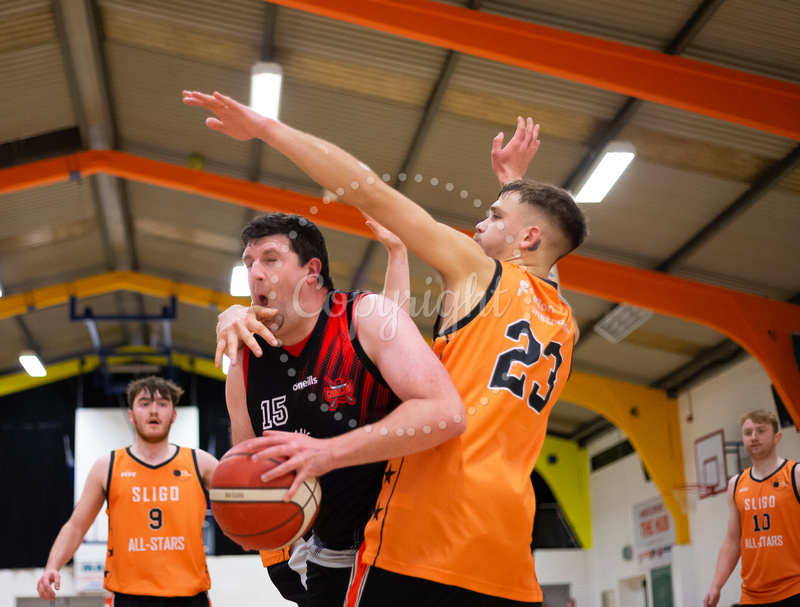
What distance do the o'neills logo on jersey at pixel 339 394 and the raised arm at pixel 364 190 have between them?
46cm

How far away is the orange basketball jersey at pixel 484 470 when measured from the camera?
229 cm

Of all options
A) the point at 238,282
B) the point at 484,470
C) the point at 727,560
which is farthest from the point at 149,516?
the point at 238,282

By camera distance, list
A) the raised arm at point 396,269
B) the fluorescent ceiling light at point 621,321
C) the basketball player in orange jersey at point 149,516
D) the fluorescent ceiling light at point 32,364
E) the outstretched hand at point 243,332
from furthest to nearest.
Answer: the fluorescent ceiling light at point 32,364 < the fluorescent ceiling light at point 621,321 < the basketball player in orange jersey at point 149,516 < the raised arm at point 396,269 < the outstretched hand at point 243,332

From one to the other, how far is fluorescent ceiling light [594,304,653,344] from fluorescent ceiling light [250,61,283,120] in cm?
698

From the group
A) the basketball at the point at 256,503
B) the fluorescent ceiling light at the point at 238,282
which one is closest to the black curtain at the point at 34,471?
the fluorescent ceiling light at the point at 238,282

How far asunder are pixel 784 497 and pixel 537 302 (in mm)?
5036

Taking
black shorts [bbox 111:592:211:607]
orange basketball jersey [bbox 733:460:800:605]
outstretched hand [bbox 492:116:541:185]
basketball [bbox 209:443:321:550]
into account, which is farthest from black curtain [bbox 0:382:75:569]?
basketball [bbox 209:443:321:550]

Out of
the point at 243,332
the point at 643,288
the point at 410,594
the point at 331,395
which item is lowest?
the point at 410,594

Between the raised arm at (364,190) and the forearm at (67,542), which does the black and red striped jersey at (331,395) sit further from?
the forearm at (67,542)

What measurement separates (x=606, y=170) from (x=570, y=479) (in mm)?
14845

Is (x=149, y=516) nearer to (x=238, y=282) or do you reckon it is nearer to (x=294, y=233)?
(x=294, y=233)

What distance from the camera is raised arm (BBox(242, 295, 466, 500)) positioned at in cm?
216

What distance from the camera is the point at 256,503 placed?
2369 millimetres

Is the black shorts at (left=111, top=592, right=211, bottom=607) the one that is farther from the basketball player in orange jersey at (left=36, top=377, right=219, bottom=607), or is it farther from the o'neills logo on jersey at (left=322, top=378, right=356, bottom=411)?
the o'neills logo on jersey at (left=322, top=378, right=356, bottom=411)
